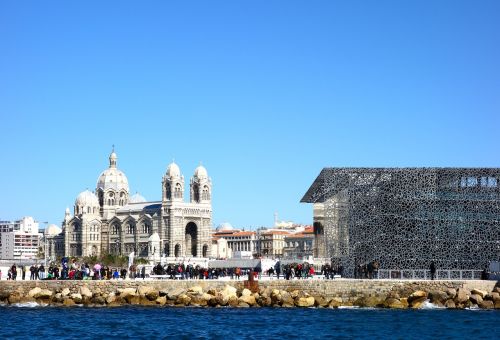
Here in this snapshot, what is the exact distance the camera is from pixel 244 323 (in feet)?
123

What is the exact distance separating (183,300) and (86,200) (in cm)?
11310

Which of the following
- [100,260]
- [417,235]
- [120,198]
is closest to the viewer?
[417,235]

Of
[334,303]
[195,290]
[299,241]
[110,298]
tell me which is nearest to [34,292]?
[110,298]

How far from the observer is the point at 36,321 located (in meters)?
38.5

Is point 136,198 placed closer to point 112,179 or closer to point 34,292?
point 112,179

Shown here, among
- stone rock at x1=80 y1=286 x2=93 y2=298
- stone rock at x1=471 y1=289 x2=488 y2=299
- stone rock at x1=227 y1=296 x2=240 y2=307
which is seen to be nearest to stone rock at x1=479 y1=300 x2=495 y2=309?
stone rock at x1=471 y1=289 x2=488 y2=299

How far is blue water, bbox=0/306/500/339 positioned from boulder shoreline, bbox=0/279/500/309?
4.10ft

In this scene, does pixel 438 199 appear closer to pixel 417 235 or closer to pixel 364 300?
pixel 417 235

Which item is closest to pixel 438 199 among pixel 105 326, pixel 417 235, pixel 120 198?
pixel 417 235

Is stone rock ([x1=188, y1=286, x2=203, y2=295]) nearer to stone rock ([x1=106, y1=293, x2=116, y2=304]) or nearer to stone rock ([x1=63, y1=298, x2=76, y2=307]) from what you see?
stone rock ([x1=106, y1=293, x2=116, y2=304])

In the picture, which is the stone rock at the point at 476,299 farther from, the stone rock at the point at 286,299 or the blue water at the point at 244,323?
the stone rock at the point at 286,299

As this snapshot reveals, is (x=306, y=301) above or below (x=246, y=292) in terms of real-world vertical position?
below

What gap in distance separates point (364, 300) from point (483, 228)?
1226 centimetres

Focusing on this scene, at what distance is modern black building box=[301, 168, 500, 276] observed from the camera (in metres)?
53.2
